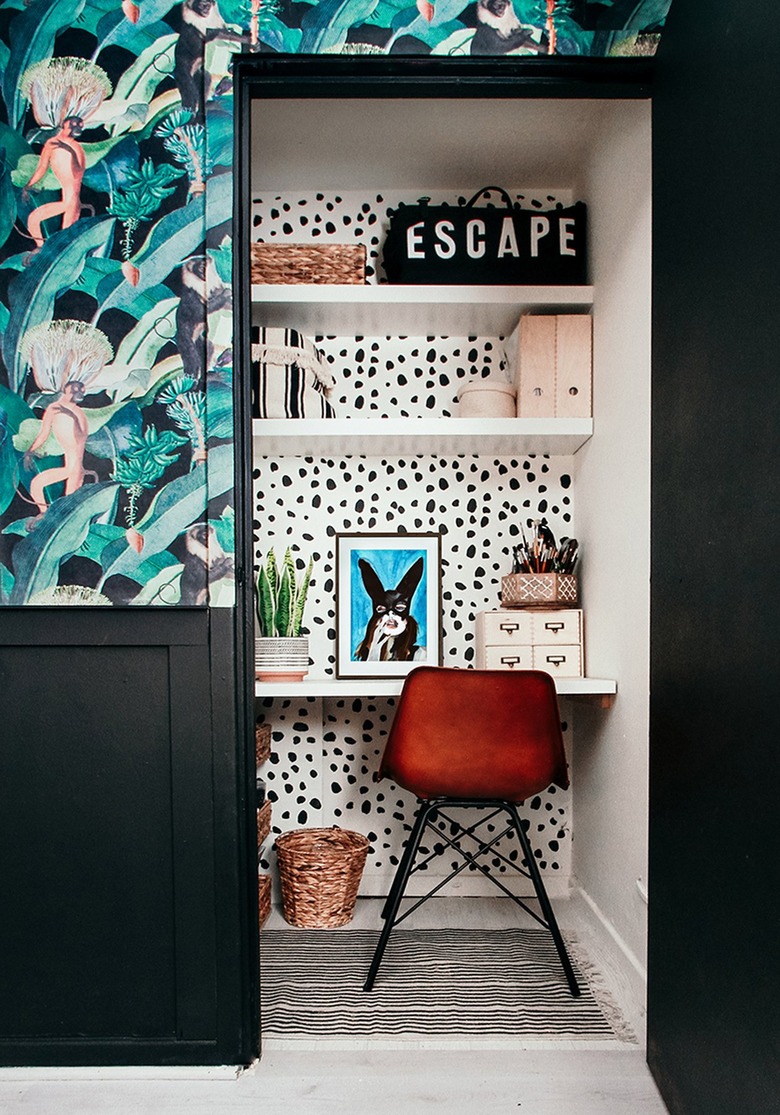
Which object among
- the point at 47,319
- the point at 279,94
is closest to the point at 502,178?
the point at 279,94

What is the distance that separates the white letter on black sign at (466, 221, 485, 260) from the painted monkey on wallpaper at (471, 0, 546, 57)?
98cm

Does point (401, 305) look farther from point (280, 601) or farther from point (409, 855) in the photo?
point (409, 855)

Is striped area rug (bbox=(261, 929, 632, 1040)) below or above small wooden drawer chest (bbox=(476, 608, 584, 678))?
below

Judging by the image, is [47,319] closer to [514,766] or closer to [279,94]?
[279,94]

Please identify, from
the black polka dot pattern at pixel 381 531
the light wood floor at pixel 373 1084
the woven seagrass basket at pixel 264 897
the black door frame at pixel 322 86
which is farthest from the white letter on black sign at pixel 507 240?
the light wood floor at pixel 373 1084

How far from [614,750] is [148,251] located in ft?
5.99

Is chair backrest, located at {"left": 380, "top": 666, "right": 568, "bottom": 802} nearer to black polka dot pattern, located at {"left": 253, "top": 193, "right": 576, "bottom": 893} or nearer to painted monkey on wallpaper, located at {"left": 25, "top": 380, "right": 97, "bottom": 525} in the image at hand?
black polka dot pattern, located at {"left": 253, "top": 193, "right": 576, "bottom": 893}

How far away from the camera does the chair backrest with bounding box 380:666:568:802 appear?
90.3 inches

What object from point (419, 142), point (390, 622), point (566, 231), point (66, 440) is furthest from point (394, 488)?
point (66, 440)

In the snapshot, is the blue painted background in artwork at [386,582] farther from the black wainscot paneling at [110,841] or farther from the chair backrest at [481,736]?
the black wainscot paneling at [110,841]

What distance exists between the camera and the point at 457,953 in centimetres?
247

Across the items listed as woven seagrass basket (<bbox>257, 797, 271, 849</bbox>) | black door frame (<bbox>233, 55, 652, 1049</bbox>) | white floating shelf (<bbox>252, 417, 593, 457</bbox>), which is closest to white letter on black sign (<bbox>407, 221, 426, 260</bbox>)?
white floating shelf (<bbox>252, 417, 593, 457</bbox>)

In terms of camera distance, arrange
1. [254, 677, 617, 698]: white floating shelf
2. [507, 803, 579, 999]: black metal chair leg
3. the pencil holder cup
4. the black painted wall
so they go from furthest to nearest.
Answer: the pencil holder cup → [254, 677, 617, 698]: white floating shelf → [507, 803, 579, 999]: black metal chair leg → the black painted wall

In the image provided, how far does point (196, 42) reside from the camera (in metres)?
1.84
